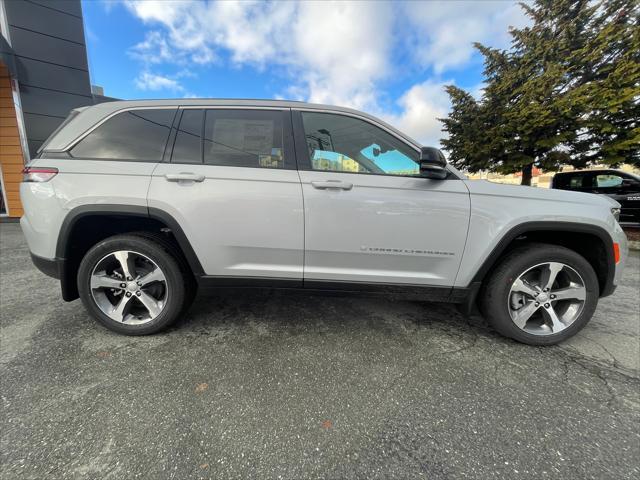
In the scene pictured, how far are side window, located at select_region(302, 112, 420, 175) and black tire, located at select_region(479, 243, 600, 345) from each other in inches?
41.2

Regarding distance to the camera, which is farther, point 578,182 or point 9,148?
point 578,182

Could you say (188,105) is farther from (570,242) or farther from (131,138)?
(570,242)

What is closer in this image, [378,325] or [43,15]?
[378,325]

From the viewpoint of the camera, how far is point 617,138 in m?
8.19

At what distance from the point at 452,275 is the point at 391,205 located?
75cm

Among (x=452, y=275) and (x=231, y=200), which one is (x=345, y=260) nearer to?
(x=452, y=275)

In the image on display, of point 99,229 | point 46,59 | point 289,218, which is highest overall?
point 46,59

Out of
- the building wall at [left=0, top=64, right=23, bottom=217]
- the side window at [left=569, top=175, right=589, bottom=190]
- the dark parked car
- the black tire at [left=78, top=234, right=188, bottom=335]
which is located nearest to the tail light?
the black tire at [left=78, top=234, right=188, bottom=335]

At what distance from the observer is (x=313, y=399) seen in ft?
5.57

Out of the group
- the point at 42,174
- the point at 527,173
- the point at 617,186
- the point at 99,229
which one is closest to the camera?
the point at 42,174

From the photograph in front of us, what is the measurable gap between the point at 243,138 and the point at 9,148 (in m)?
10.1

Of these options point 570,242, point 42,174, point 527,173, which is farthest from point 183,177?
point 527,173

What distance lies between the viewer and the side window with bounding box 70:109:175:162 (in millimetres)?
2232

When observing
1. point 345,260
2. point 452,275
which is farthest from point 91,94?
point 452,275
